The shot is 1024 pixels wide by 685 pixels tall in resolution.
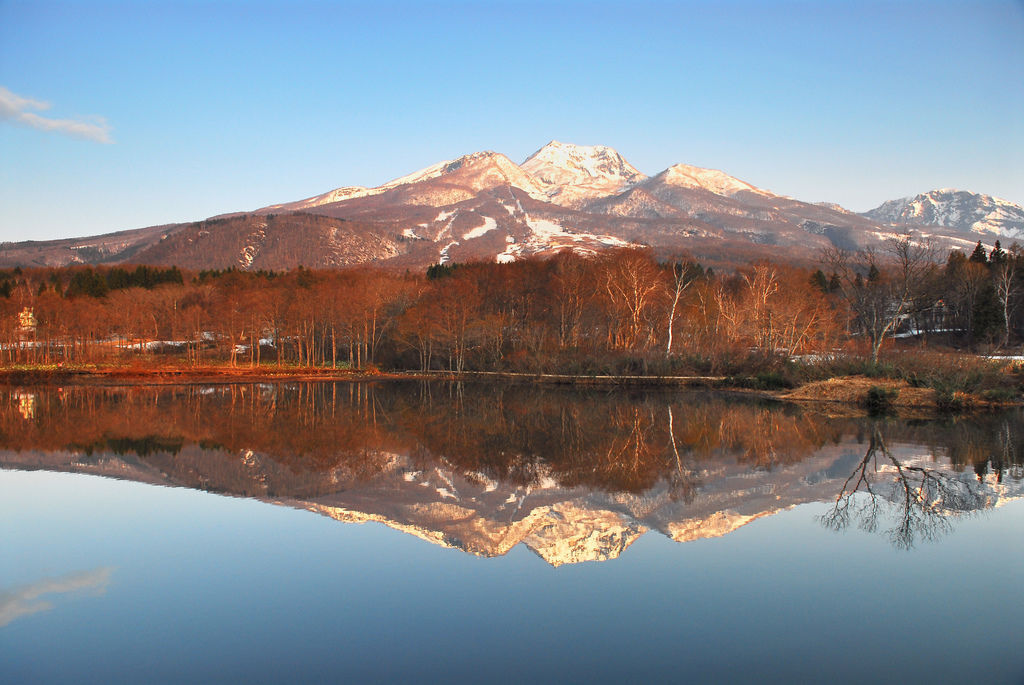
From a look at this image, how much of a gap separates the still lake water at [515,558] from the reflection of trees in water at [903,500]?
78 mm

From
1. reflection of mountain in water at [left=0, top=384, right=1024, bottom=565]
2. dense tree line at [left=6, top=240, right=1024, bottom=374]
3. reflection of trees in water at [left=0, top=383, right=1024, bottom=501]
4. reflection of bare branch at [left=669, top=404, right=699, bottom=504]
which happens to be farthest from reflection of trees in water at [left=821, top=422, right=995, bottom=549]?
dense tree line at [left=6, top=240, right=1024, bottom=374]

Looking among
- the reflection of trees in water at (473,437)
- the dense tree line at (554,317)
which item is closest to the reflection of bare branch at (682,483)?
the reflection of trees in water at (473,437)

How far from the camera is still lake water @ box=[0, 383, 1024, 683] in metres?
6.85

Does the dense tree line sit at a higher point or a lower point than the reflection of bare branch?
higher

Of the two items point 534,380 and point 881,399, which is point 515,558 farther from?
point 534,380

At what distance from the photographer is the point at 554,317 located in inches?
2276

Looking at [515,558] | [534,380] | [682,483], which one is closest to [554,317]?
[534,380]

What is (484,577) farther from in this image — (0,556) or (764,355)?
(764,355)

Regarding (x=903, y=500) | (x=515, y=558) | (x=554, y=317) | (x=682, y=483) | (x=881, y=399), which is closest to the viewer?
(x=515, y=558)

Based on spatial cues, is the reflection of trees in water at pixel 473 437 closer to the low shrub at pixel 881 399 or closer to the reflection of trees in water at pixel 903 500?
the reflection of trees in water at pixel 903 500

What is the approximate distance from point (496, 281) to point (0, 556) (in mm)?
55810

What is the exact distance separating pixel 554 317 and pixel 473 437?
121 feet

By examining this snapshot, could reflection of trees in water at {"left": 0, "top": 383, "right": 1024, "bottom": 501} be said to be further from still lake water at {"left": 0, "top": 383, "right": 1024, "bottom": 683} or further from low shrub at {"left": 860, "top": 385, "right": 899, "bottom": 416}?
low shrub at {"left": 860, "top": 385, "right": 899, "bottom": 416}

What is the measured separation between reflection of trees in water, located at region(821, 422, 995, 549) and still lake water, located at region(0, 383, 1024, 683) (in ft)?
0.26
